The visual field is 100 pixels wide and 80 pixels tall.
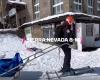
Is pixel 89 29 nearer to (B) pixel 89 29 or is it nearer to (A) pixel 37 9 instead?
(B) pixel 89 29

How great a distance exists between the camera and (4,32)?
80.0 ft

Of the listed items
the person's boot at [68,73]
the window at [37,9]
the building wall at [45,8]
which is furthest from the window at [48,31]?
the person's boot at [68,73]

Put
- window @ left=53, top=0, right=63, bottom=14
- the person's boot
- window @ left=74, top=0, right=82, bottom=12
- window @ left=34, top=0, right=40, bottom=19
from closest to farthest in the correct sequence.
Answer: the person's boot → window @ left=74, top=0, right=82, bottom=12 → window @ left=53, top=0, right=63, bottom=14 → window @ left=34, top=0, right=40, bottom=19

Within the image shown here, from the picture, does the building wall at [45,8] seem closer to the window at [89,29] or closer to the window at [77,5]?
the window at [77,5]

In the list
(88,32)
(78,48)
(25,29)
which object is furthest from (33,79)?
(25,29)

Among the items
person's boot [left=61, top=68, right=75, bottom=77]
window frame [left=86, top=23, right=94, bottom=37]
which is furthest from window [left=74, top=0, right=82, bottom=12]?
person's boot [left=61, top=68, right=75, bottom=77]

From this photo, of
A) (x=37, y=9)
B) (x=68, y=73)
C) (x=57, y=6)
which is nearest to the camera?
(x=68, y=73)

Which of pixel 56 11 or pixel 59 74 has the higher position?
pixel 56 11

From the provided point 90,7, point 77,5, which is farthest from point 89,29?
point 90,7

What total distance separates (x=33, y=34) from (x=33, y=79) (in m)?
14.9

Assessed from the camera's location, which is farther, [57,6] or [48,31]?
[57,6]

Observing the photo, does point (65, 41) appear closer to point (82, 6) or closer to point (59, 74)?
point (59, 74)

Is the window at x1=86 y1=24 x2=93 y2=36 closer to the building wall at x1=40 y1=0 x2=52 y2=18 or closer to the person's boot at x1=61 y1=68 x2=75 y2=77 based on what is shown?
the building wall at x1=40 y1=0 x2=52 y2=18

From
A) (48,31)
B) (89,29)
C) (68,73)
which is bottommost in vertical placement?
(68,73)
